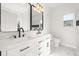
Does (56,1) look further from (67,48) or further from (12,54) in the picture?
(12,54)

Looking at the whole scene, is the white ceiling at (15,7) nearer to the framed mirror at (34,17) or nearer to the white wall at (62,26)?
the framed mirror at (34,17)

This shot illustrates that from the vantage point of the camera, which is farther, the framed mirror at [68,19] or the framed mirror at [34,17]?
the framed mirror at [34,17]

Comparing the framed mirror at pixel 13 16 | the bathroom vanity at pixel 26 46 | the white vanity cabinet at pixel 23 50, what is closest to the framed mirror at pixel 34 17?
the framed mirror at pixel 13 16

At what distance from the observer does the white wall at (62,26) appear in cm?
141

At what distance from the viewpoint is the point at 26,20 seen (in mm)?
1760

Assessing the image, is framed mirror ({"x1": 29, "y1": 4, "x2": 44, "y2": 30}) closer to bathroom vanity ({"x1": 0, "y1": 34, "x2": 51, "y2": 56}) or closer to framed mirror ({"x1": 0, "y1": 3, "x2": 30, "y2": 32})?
framed mirror ({"x1": 0, "y1": 3, "x2": 30, "y2": 32})

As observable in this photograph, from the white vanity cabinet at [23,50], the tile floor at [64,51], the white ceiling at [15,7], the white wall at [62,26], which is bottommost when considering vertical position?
the tile floor at [64,51]

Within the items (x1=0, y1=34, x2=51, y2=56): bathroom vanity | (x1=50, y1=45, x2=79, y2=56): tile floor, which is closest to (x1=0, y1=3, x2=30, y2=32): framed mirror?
(x1=0, y1=34, x2=51, y2=56): bathroom vanity

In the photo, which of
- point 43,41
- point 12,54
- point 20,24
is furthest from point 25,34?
point 12,54

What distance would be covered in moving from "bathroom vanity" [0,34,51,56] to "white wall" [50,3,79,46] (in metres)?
0.22

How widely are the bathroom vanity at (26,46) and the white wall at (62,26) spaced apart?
0.72 feet

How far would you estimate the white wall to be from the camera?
1.41m

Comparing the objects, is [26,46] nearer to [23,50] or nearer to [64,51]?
[23,50]

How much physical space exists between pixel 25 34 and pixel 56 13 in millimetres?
831
